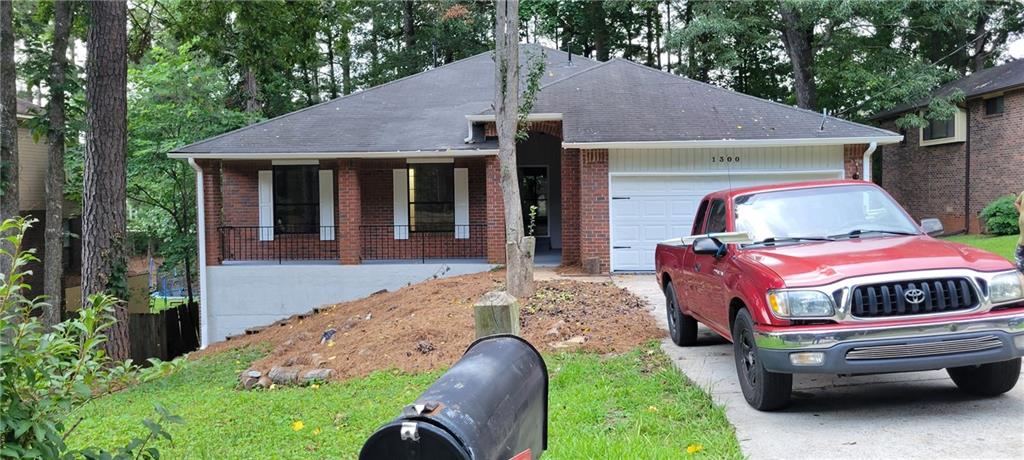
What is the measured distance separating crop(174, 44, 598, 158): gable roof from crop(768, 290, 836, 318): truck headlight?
Result: 10161 millimetres

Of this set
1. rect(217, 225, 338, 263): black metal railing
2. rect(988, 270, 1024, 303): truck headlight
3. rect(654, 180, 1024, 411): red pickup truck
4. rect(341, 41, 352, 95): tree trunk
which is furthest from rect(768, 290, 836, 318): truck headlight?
rect(341, 41, 352, 95): tree trunk

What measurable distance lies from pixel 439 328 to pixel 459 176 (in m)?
8.73

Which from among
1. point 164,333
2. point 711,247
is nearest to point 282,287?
point 164,333

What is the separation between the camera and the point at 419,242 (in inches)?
707

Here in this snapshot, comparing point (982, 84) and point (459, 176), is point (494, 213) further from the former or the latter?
point (982, 84)

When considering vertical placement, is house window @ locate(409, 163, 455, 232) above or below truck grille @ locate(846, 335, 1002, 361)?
above

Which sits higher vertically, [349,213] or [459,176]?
[459,176]

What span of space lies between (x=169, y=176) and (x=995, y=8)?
111 feet

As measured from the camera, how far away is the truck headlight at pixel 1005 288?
15.7 ft

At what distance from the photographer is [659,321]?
9.74 meters

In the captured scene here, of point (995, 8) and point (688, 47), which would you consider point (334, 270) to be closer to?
point (688, 47)

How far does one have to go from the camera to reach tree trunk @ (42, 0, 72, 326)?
15.3m

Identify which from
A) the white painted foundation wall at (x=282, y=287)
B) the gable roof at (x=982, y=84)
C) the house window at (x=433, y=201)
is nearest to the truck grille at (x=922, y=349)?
the white painted foundation wall at (x=282, y=287)

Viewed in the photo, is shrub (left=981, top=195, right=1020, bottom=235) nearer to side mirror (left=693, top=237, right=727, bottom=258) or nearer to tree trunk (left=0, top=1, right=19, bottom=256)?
side mirror (left=693, top=237, right=727, bottom=258)
